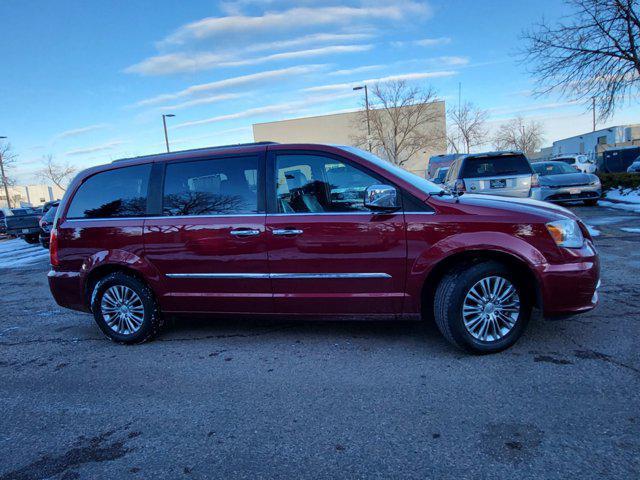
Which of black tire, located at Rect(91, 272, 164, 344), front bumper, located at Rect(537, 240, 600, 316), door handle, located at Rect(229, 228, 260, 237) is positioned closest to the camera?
front bumper, located at Rect(537, 240, 600, 316)

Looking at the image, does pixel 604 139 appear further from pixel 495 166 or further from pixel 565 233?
pixel 565 233

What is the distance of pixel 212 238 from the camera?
161 inches

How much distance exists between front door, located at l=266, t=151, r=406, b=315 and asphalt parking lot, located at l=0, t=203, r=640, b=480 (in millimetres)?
500

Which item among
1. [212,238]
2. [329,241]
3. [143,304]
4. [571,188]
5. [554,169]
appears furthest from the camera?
[554,169]

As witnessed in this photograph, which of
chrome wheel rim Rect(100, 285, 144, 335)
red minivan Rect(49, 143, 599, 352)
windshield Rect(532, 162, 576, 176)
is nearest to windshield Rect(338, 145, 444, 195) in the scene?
red minivan Rect(49, 143, 599, 352)

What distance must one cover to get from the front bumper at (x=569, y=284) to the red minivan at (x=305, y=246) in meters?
0.01

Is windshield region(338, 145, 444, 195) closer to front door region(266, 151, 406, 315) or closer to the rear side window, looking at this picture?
front door region(266, 151, 406, 315)

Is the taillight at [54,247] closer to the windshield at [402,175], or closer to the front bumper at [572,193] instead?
the windshield at [402,175]

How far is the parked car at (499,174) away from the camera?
8.49 meters

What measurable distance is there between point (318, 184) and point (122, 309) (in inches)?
93.6

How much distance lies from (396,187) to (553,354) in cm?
183

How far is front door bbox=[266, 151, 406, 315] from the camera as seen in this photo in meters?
3.73

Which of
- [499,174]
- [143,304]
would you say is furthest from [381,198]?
[499,174]

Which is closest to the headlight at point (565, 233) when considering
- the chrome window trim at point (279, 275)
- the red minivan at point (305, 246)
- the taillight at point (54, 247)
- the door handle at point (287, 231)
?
the red minivan at point (305, 246)
